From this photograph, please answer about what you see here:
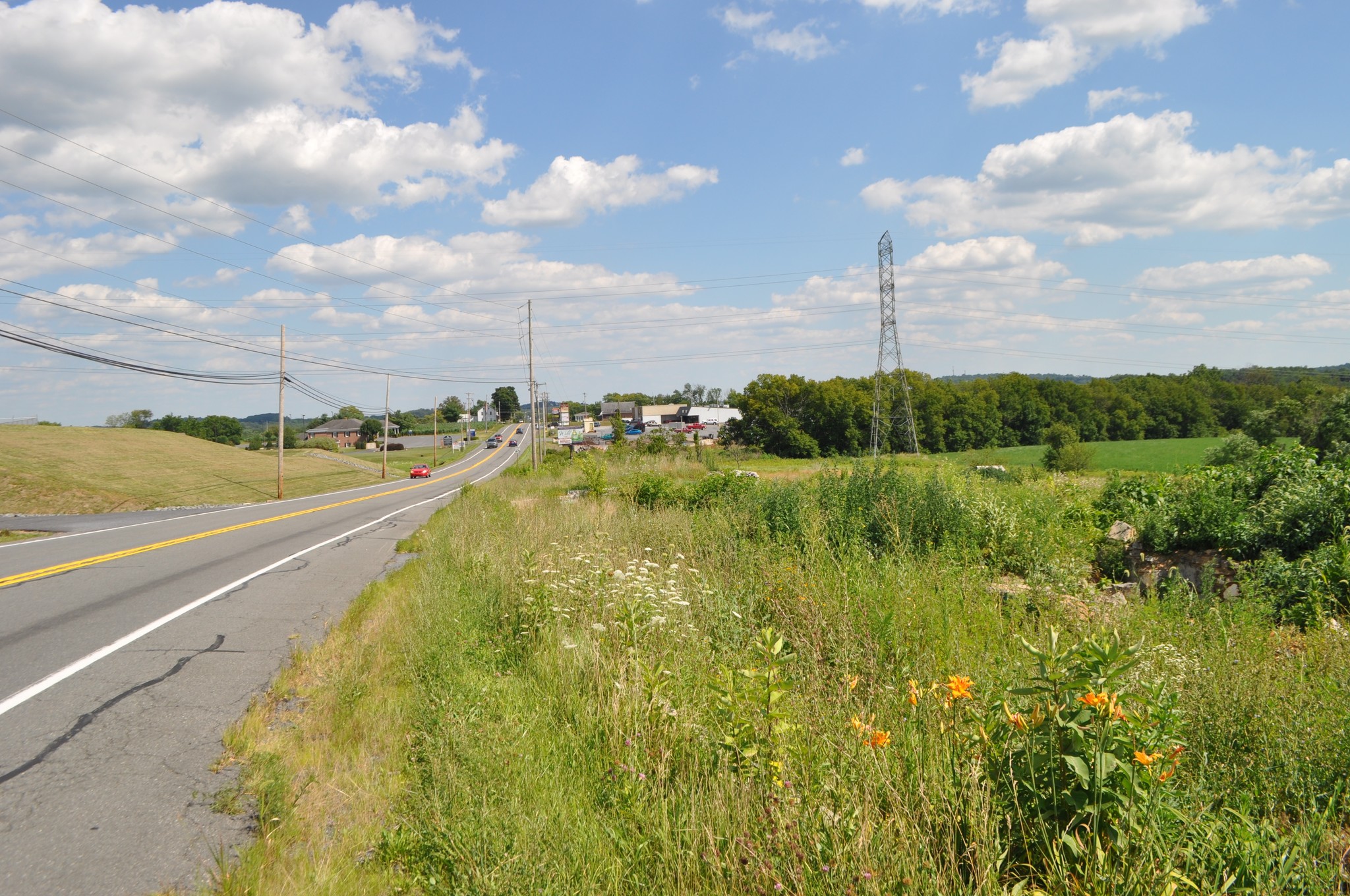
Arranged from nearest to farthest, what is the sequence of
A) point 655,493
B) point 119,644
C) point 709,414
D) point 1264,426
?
1. point 119,644
2. point 655,493
3. point 1264,426
4. point 709,414

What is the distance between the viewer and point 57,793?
4.64 m

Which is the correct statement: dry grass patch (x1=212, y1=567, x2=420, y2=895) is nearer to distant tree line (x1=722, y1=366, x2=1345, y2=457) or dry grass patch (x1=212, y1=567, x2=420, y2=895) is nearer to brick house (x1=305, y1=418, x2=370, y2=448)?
distant tree line (x1=722, y1=366, x2=1345, y2=457)

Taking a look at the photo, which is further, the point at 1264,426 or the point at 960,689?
the point at 1264,426

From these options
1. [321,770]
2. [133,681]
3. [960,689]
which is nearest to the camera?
[960,689]

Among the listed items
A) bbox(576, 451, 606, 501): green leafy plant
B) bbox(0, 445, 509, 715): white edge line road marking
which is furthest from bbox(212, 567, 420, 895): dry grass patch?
bbox(576, 451, 606, 501): green leafy plant

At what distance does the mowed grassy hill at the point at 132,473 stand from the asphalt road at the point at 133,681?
53.6ft

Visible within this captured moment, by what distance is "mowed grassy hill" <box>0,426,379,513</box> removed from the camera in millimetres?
29244

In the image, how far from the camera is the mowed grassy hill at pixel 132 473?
95.9 ft

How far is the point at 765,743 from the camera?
4117 millimetres

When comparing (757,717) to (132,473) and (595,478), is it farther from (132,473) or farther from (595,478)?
(132,473)

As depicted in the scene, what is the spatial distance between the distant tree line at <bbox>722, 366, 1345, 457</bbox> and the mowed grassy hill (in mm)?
42654

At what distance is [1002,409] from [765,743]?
331 ft

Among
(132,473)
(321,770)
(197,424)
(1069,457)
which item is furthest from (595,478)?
(197,424)

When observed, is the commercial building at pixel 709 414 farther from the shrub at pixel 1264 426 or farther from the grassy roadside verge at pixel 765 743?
the grassy roadside verge at pixel 765 743
